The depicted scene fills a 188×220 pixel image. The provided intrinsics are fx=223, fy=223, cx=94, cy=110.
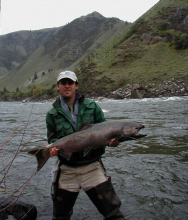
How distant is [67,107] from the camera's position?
3371 millimetres

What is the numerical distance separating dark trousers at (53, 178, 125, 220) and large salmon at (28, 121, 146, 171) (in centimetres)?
57

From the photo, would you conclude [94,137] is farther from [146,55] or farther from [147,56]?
A: [146,55]

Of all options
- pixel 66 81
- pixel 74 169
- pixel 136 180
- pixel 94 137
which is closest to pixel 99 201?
pixel 74 169

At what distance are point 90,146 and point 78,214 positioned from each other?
1.69 metres

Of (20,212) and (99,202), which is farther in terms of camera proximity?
(20,212)

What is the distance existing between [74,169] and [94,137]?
62cm

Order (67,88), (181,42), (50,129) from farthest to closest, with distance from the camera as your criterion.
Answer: (181,42)
(50,129)
(67,88)

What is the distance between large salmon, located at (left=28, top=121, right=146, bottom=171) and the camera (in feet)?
10.2

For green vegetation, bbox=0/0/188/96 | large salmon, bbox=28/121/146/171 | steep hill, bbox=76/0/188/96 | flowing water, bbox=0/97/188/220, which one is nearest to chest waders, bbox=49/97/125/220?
large salmon, bbox=28/121/146/171

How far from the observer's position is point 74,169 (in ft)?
10.9

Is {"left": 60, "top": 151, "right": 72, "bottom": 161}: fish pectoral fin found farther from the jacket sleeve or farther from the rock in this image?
A: the rock

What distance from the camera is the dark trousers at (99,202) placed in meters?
3.11

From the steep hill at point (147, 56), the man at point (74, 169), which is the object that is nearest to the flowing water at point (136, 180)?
the man at point (74, 169)

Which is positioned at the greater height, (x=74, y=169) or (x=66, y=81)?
(x=66, y=81)
